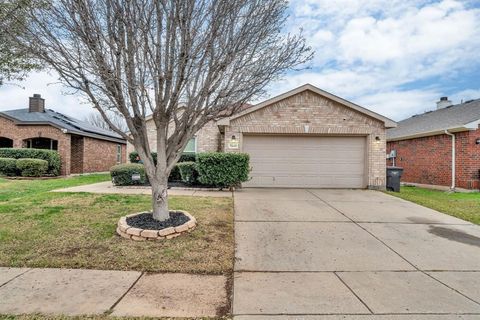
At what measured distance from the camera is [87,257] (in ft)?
13.5

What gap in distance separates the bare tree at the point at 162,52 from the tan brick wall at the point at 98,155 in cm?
1448

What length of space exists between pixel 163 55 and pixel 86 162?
50.5 ft

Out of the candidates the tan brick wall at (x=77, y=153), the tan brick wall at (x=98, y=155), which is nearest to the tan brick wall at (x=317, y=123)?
the tan brick wall at (x=77, y=153)

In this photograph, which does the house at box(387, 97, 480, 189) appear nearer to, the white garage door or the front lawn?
the white garage door

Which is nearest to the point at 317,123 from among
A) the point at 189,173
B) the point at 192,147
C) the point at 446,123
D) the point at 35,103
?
the point at 189,173

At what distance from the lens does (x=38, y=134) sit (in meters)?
16.5

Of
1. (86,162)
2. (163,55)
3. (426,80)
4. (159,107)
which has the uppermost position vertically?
(426,80)

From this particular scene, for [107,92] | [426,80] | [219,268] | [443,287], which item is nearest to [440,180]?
[426,80]

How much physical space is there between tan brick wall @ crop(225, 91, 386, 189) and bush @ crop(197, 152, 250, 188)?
46.8 inches

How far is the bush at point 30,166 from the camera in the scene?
14.4m

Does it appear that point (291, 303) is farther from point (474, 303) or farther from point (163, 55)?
point (163, 55)

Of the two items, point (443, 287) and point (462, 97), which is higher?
point (462, 97)

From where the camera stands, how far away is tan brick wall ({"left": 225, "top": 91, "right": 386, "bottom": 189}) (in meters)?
11.6

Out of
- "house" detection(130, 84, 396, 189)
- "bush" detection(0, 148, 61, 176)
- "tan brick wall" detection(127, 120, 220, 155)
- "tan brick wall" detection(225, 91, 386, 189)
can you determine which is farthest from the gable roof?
"bush" detection(0, 148, 61, 176)
